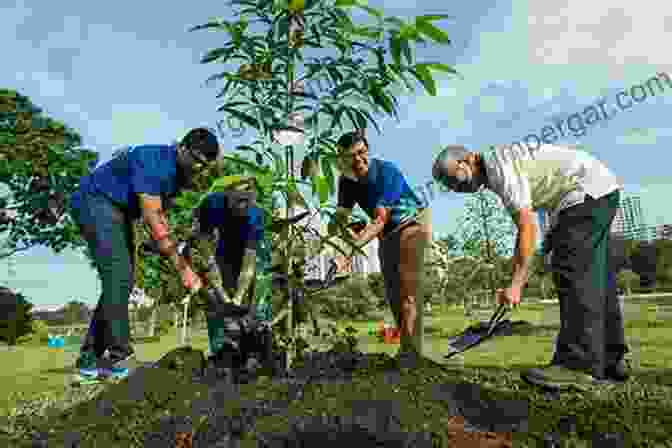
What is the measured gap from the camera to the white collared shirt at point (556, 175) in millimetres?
3170

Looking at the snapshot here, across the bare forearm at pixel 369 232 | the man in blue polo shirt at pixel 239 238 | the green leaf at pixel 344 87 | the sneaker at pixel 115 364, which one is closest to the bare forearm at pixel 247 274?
the man in blue polo shirt at pixel 239 238

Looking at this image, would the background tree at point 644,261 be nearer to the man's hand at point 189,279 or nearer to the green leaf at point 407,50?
the green leaf at point 407,50

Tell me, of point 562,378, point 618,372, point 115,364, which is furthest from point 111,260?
point 618,372

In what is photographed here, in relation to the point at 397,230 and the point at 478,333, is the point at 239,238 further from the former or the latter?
the point at 478,333

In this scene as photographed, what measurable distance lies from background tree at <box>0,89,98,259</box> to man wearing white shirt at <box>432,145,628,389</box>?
19212 millimetres

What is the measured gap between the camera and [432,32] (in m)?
2.59

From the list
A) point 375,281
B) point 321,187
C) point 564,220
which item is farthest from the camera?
point 375,281

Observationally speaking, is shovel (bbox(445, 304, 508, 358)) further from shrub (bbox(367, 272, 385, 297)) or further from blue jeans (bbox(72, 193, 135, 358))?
blue jeans (bbox(72, 193, 135, 358))

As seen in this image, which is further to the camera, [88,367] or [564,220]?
[88,367]

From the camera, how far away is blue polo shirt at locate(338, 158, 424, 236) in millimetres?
3824

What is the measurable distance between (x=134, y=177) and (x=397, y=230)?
6.20ft

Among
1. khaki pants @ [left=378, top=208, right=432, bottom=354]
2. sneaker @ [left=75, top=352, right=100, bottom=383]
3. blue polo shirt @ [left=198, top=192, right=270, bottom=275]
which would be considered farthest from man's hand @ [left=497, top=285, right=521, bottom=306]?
sneaker @ [left=75, top=352, right=100, bottom=383]

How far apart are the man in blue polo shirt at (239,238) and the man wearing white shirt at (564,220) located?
115 cm

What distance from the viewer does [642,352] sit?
5656 millimetres
